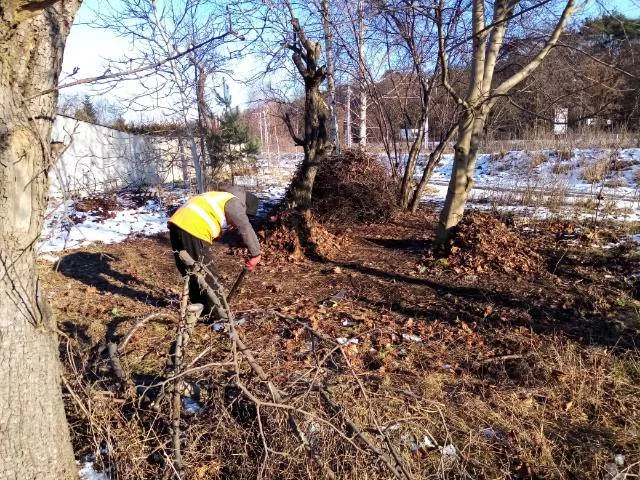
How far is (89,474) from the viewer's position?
238 cm

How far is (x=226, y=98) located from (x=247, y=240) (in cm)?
1145

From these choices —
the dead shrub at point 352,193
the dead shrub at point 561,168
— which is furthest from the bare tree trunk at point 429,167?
the dead shrub at point 561,168

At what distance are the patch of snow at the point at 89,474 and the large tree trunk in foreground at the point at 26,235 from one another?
1.00 feet

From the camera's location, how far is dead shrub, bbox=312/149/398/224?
8711 millimetres

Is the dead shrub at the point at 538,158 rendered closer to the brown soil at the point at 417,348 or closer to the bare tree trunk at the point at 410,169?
the bare tree trunk at the point at 410,169

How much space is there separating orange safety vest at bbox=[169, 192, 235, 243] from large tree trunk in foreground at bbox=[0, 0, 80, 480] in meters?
2.19

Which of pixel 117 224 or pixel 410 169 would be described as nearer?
pixel 117 224

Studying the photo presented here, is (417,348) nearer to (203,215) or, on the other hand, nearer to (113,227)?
(203,215)

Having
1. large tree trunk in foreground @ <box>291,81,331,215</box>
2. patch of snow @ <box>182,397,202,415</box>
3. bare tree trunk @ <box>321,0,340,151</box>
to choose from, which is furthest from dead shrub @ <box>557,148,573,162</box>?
patch of snow @ <box>182,397,202,415</box>

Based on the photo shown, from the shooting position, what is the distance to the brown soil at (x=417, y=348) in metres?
2.43

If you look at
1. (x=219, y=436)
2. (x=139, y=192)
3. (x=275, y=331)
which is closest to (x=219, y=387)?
(x=219, y=436)

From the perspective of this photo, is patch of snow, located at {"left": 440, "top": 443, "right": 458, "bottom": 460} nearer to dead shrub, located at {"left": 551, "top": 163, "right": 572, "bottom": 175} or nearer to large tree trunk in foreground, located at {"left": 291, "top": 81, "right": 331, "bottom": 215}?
large tree trunk in foreground, located at {"left": 291, "top": 81, "right": 331, "bottom": 215}

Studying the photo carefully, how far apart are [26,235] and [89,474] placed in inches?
55.1

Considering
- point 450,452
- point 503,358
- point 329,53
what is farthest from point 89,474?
point 329,53
